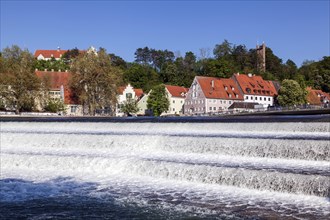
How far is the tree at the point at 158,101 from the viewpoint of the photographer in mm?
85000

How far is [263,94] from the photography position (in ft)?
325

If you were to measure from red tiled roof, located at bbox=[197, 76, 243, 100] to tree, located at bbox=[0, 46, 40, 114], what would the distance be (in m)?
34.7

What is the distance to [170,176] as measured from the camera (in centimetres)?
1719

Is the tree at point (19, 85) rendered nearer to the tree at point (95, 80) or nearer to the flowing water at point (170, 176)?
the tree at point (95, 80)

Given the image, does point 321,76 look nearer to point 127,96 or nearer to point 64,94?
point 127,96

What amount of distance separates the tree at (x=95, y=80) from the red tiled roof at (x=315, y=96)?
43.9 metres

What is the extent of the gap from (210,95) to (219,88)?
3.82 m

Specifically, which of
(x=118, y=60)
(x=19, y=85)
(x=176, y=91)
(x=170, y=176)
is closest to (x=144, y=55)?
(x=118, y=60)

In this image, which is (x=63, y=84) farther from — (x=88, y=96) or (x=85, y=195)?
(x=85, y=195)

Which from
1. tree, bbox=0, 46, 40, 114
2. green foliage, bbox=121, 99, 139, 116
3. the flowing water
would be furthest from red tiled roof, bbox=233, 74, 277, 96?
the flowing water

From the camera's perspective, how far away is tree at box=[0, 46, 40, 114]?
67.2 metres

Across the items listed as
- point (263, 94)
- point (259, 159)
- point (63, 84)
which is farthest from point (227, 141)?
point (263, 94)

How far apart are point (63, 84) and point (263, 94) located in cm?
4347

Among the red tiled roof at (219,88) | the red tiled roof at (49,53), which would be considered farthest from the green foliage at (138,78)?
the red tiled roof at (49,53)
